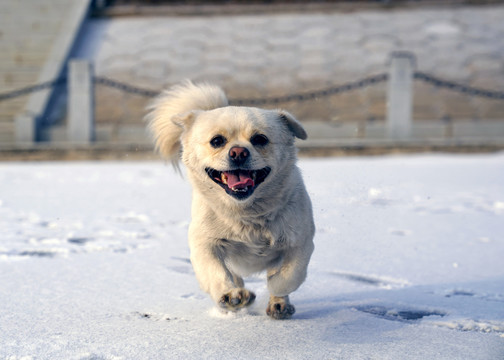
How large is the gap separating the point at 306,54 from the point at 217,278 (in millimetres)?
14559

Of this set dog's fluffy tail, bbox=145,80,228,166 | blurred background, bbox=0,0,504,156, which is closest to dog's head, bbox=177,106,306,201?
dog's fluffy tail, bbox=145,80,228,166

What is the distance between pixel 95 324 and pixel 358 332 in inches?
42.9

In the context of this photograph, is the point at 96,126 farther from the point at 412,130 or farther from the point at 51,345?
the point at 51,345

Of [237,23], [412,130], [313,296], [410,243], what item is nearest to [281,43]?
[237,23]

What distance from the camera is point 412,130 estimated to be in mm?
13516

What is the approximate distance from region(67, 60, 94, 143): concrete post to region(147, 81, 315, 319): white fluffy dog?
10.5 m

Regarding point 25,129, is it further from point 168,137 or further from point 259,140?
point 259,140

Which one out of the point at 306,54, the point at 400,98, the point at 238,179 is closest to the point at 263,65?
the point at 306,54

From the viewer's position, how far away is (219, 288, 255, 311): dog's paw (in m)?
2.71

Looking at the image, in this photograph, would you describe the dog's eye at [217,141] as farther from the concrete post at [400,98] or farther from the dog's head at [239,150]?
the concrete post at [400,98]

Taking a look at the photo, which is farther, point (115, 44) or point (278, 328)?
point (115, 44)

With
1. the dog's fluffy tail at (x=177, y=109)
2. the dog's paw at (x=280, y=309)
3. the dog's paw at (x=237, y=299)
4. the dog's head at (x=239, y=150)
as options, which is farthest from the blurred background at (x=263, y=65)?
the dog's paw at (x=237, y=299)

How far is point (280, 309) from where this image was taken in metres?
3.06

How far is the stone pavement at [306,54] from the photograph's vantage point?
48.9 ft
